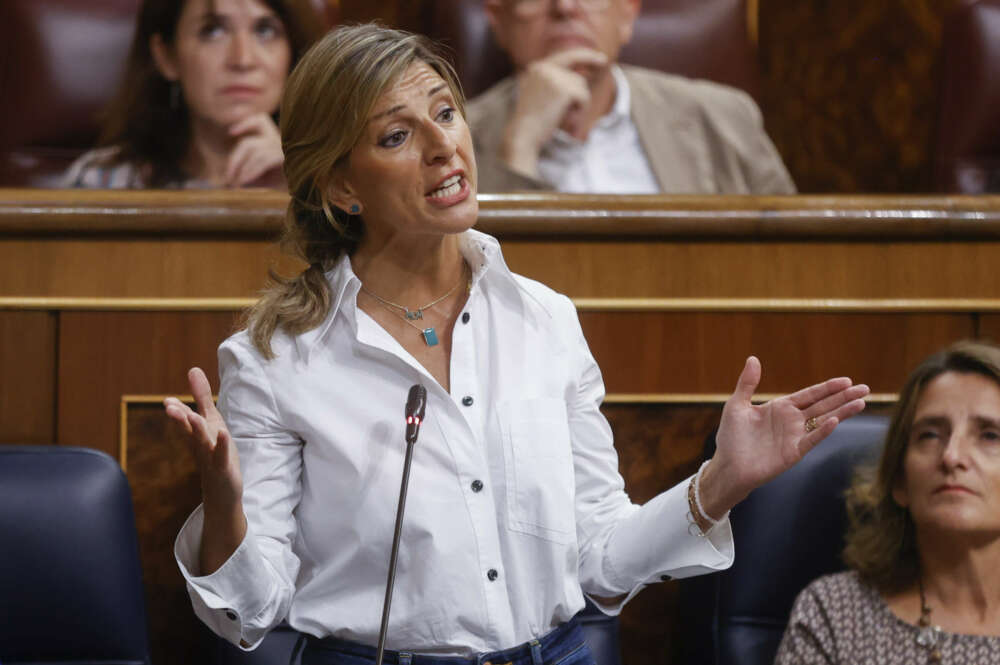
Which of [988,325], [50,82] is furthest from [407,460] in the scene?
[50,82]

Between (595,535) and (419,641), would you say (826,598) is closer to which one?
(595,535)

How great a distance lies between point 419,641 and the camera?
2.74 ft

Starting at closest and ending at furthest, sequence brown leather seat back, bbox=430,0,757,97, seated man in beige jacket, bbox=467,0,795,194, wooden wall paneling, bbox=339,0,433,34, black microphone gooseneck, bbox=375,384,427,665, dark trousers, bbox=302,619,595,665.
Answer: black microphone gooseneck, bbox=375,384,427,665 < dark trousers, bbox=302,619,595,665 < seated man in beige jacket, bbox=467,0,795,194 < brown leather seat back, bbox=430,0,757,97 < wooden wall paneling, bbox=339,0,433,34

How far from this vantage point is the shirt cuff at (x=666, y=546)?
2.80ft

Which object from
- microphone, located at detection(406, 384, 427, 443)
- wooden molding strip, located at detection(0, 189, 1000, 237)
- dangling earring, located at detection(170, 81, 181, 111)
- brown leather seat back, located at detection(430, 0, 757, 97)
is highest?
brown leather seat back, located at detection(430, 0, 757, 97)

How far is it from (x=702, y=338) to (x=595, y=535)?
1.10ft

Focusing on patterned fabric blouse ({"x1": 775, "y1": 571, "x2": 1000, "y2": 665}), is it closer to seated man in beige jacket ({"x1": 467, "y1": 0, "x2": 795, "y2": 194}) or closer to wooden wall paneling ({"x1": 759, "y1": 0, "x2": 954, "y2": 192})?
seated man in beige jacket ({"x1": 467, "y1": 0, "x2": 795, "y2": 194})

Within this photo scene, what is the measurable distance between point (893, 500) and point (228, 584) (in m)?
0.59

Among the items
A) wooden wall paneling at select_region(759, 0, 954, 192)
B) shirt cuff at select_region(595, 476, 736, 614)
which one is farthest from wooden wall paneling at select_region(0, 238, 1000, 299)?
wooden wall paneling at select_region(759, 0, 954, 192)

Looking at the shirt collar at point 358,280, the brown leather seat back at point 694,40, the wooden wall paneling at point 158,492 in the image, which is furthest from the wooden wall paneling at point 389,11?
the shirt collar at point 358,280

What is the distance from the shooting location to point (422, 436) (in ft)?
2.83

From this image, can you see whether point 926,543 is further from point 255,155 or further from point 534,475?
point 255,155

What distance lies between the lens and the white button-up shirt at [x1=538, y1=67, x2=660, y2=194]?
1.59 meters

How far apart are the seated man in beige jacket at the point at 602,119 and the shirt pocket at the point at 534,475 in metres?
0.69
